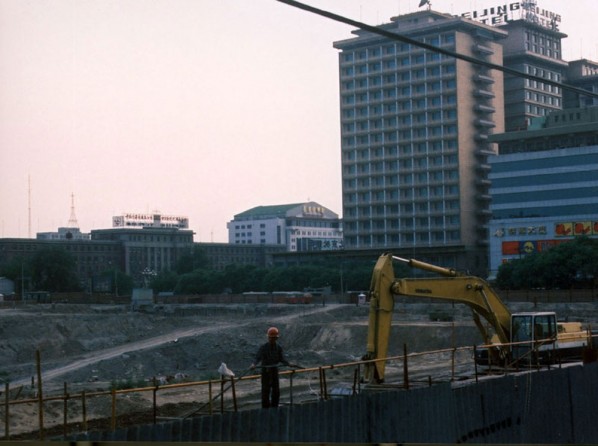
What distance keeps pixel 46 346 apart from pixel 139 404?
37.9 meters

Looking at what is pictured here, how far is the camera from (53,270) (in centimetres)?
9519

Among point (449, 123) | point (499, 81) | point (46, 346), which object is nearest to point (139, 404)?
point (46, 346)

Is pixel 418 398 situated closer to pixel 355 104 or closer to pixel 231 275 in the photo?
pixel 231 275

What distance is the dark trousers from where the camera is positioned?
17.3 metres

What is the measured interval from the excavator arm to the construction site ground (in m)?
7.63

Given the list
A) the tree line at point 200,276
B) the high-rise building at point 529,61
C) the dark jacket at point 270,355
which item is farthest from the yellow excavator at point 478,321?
the high-rise building at point 529,61

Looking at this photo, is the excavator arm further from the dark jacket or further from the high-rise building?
the high-rise building

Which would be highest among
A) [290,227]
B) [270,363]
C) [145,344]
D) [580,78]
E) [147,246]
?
[580,78]

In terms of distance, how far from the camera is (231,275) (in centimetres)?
9956

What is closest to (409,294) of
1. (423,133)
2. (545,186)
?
(545,186)

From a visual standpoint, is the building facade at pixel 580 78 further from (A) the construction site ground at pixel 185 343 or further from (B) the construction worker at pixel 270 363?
(B) the construction worker at pixel 270 363

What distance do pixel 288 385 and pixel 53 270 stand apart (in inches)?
2412

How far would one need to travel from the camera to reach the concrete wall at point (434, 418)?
15.7 metres

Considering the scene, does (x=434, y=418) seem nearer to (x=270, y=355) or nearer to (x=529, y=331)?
(x=270, y=355)
